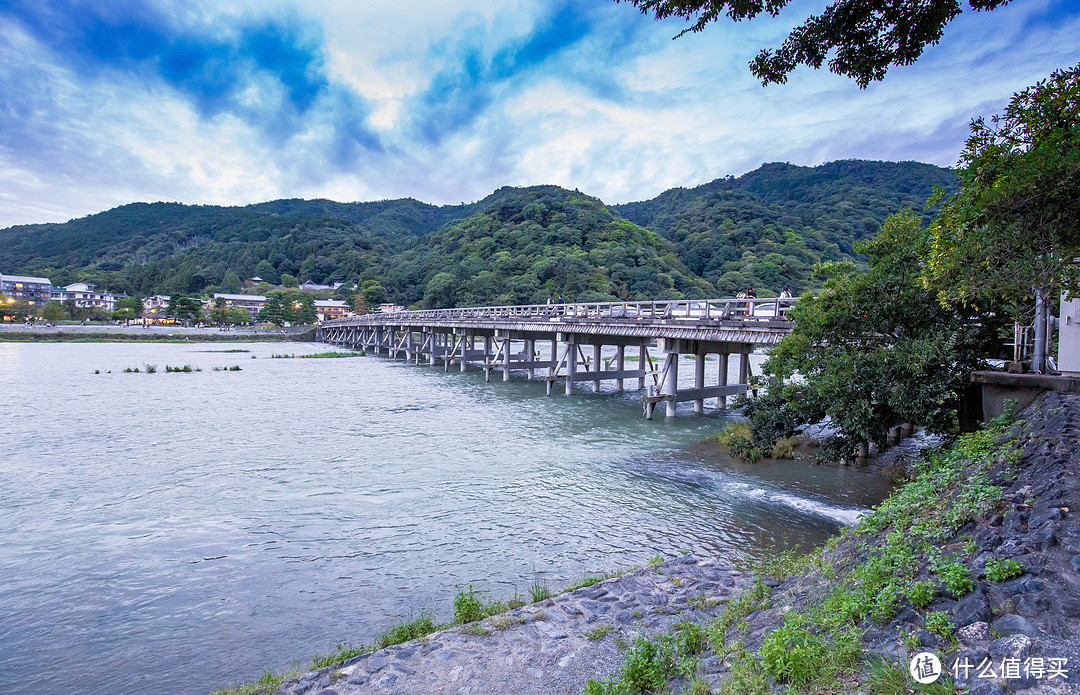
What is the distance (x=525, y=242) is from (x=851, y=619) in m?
86.6

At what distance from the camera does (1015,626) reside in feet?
11.3

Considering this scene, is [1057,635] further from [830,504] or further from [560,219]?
[560,219]

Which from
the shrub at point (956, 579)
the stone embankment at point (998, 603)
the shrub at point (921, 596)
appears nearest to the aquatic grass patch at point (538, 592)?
the stone embankment at point (998, 603)

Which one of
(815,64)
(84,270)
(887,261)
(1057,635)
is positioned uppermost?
(84,270)

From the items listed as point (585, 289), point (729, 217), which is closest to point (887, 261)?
point (585, 289)

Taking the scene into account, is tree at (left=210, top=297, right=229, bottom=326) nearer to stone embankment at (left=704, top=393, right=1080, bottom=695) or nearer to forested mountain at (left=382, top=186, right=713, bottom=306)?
forested mountain at (left=382, top=186, right=713, bottom=306)

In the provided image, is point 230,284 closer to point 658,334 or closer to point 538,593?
point 658,334

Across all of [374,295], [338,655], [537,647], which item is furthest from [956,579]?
[374,295]

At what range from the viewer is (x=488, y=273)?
7881 cm

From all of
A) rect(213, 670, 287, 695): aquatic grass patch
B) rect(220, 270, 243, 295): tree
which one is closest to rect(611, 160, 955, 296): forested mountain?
rect(213, 670, 287, 695): aquatic grass patch

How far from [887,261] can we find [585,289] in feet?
187

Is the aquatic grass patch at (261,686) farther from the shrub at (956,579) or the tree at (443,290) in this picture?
the tree at (443,290)

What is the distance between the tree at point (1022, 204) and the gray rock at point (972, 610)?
4.19 meters

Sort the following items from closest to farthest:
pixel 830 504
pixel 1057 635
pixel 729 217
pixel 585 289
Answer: pixel 1057 635, pixel 830 504, pixel 585 289, pixel 729 217
